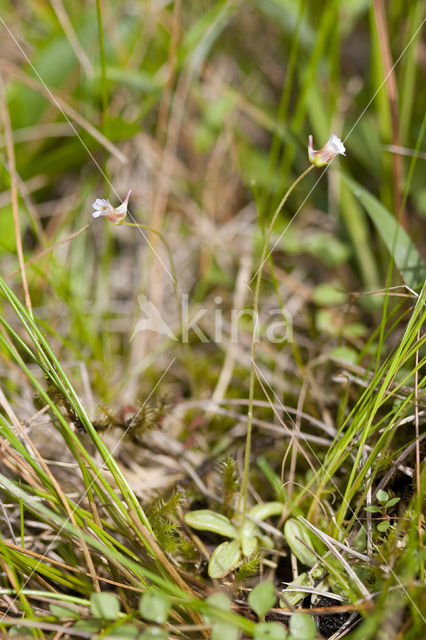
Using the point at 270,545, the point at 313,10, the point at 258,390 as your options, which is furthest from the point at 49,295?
the point at 313,10

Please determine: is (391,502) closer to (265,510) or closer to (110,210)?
(265,510)

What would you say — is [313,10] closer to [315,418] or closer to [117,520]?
[315,418]

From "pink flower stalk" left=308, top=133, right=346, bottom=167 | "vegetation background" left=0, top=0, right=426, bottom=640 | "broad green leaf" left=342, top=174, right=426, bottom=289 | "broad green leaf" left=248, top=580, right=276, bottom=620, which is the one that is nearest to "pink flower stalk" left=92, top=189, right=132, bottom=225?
"vegetation background" left=0, top=0, right=426, bottom=640

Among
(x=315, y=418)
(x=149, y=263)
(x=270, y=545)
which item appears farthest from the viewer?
(x=149, y=263)

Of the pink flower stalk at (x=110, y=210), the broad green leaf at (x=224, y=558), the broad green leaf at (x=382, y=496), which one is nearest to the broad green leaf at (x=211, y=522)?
the broad green leaf at (x=224, y=558)

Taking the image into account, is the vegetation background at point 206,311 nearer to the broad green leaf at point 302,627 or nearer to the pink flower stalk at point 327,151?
the broad green leaf at point 302,627

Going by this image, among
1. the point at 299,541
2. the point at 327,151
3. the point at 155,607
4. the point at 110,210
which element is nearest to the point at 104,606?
the point at 155,607
